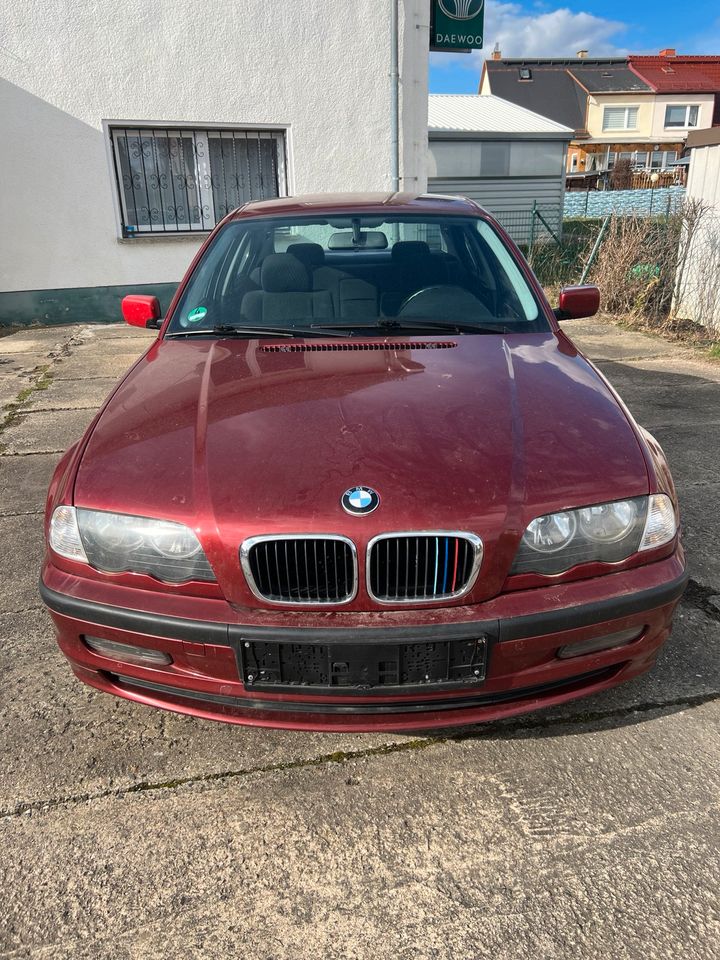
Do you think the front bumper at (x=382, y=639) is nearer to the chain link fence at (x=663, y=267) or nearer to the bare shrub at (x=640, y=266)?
the chain link fence at (x=663, y=267)

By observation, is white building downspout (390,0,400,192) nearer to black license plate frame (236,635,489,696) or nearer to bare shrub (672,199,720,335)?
bare shrub (672,199,720,335)

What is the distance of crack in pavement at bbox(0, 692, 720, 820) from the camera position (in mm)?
1990

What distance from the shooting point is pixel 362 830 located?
190cm

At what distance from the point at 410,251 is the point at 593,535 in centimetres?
184

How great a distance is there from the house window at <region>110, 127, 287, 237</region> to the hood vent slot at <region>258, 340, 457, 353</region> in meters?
7.58

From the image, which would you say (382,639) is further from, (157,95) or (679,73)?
(679,73)

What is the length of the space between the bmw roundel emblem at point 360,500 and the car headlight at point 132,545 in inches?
15.5

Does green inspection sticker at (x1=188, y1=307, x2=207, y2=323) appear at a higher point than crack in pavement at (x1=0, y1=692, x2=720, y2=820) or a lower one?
higher

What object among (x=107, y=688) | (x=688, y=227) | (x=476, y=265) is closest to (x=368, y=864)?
(x=107, y=688)

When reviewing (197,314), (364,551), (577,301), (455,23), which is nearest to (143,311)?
(197,314)

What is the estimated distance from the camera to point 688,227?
7.98m

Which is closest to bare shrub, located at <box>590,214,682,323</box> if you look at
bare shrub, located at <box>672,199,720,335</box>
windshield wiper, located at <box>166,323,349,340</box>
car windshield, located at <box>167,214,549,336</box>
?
bare shrub, located at <box>672,199,720,335</box>

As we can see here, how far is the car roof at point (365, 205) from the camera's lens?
3.39m

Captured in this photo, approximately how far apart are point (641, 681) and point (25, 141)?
9.19 m
